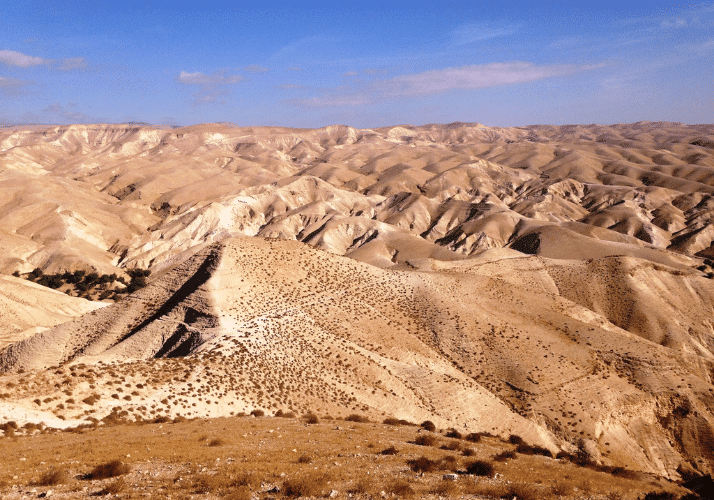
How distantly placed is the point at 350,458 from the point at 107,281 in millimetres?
73011

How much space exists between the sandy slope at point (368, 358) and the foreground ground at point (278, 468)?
5.32m

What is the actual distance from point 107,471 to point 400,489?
7386 mm

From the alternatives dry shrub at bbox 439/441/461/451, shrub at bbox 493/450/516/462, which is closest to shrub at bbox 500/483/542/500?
shrub at bbox 493/450/516/462

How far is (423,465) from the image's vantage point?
14.2 meters

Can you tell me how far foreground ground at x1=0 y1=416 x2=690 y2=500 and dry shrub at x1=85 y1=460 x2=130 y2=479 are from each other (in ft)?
0.08

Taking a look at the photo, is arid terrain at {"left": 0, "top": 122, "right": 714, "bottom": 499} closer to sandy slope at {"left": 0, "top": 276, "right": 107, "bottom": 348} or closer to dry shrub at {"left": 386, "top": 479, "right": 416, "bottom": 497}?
sandy slope at {"left": 0, "top": 276, "right": 107, "bottom": 348}

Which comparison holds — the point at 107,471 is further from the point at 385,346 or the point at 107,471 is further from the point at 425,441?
the point at 385,346

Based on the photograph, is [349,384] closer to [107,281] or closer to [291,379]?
[291,379]

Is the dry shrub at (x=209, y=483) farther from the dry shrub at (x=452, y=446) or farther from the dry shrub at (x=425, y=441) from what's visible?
the dry shrub at (x=452, y=446)

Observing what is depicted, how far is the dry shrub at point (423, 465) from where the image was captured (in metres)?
14.1

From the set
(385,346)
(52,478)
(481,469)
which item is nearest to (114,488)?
(52,478)

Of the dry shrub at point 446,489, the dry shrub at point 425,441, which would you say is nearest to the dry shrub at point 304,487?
the dry shrub at point 446,489

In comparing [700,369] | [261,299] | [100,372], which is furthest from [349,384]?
[700,369]

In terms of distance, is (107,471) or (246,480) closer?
(246,480)
